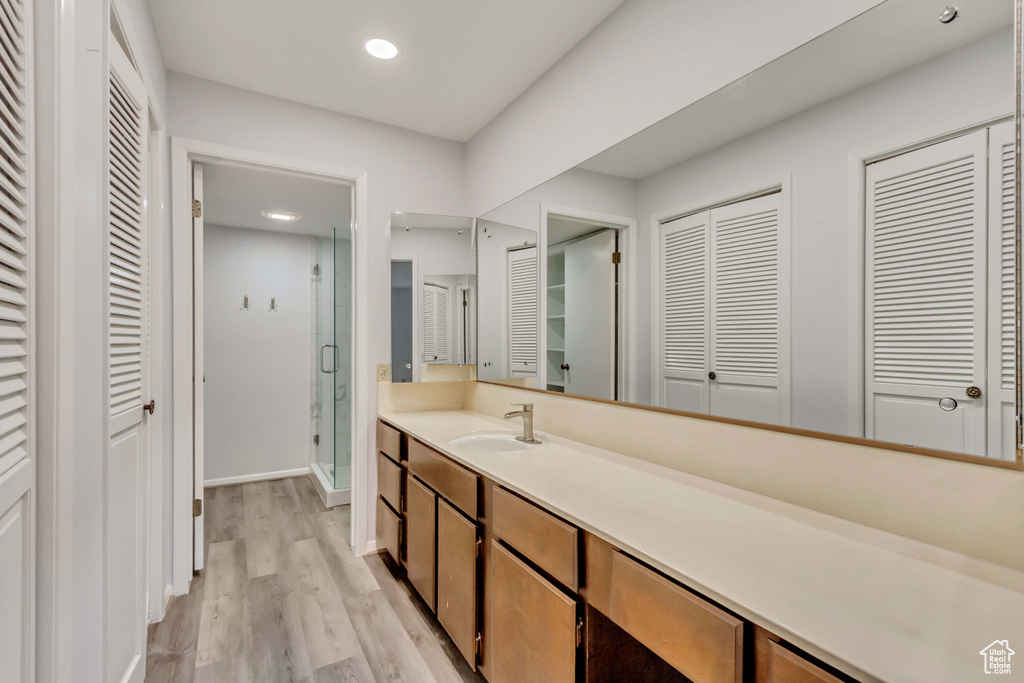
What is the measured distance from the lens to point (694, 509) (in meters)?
1.14

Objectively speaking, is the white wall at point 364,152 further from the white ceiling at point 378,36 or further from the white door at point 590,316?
the white door at point 590,316

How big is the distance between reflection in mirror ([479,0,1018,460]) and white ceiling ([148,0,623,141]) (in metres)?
0.71

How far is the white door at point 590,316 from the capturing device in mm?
1750

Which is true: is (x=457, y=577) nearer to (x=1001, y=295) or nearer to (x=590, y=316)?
(x=590, y=316)

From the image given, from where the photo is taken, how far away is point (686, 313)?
4.79 feet

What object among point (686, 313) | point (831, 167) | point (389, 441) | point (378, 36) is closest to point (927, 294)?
point (831, 167)

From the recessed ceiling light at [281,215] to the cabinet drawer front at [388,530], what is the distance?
7.56 feet

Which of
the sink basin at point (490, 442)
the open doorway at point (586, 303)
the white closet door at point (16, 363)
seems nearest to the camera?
the white closet door at point (16, 363)

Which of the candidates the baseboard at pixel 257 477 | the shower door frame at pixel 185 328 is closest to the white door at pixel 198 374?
the shower door frame at pixel 185 328

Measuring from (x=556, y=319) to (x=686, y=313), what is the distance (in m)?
0.67

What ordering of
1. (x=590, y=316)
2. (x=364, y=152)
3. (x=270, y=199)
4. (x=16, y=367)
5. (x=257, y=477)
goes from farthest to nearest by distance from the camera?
(x=257, y=477) → (x=270, y=199) → (x=364, y=152) → (x=590, y=316) → (x=16, y=367)

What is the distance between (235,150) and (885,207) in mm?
2646

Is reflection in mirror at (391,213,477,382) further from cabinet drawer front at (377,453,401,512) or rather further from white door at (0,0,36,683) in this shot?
white door at (0,0,36,683)

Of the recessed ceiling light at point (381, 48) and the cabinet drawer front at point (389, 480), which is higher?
the recessed ceiling light at point (381, 48)
